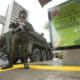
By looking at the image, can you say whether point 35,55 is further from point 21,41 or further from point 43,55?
point 21,41

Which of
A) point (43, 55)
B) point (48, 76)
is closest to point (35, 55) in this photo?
point (43, 55)

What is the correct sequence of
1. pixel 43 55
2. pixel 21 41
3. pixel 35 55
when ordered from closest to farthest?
pixel 21 41 → pixel 35 55 → pixel 43 55

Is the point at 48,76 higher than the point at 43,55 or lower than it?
lower

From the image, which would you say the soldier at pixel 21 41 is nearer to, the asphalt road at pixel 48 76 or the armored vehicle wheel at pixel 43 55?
the asphalt road at pixel 48 76

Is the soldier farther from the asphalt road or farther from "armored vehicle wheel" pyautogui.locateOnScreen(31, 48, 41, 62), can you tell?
"armored vehicle wheel" pyautogui.locateOnScreen(31, 48, 41, 62)

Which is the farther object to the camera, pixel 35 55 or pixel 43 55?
pixel 43 55

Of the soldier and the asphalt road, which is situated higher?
the soldier

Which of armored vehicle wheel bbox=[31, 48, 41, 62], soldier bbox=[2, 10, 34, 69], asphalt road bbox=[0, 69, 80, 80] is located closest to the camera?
asphalt road bbox=[0, 69, 80, 80]

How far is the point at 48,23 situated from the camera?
7.23ft

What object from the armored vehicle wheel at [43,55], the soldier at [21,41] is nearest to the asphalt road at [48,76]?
the soldier at [21,41]

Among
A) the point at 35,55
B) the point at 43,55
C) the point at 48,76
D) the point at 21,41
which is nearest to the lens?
the point at 48,76

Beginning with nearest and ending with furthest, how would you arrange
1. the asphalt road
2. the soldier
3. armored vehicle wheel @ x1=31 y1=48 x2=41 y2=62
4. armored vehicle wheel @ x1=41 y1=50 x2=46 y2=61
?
the asphalt road
the soldier
armored vehicle wheel @ x1=31 y1=48 x2=41 y2=62
armored vehicle wheel @ x1=41 y1=50 x2=46 y2=61

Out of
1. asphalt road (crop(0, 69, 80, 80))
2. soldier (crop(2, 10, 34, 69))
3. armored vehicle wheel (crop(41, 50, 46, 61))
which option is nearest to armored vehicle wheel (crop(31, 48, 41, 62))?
armored vehicle wheel (crop(41, 50, 46, 61))

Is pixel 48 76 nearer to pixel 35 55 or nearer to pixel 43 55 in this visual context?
pixel 35 55
